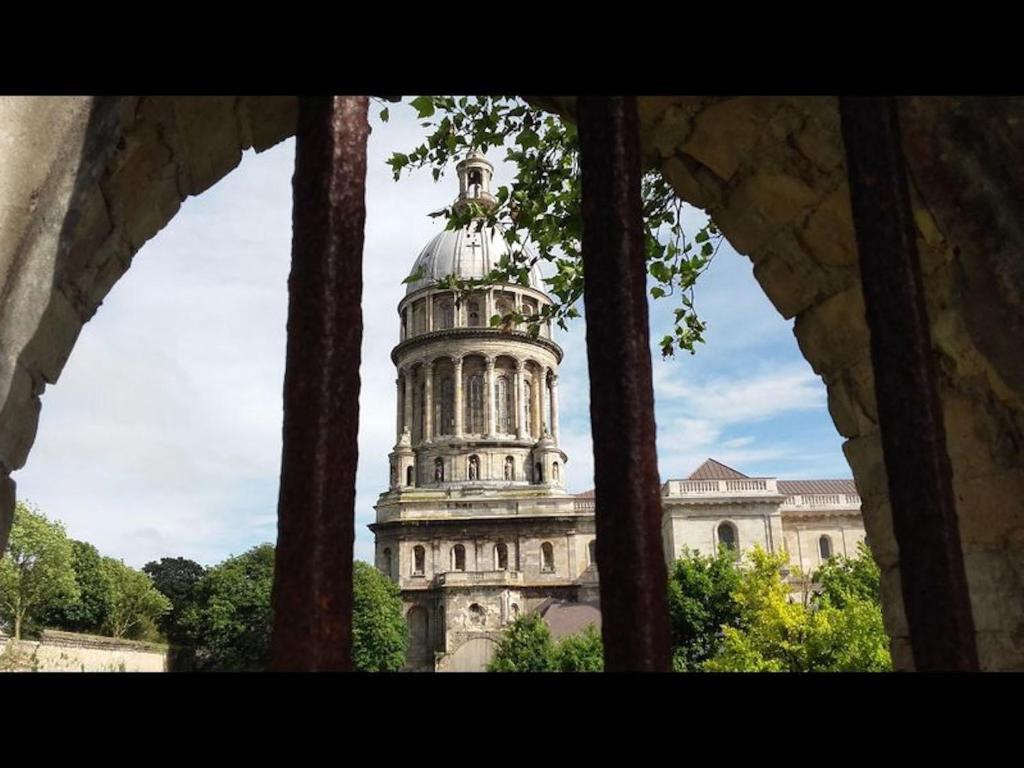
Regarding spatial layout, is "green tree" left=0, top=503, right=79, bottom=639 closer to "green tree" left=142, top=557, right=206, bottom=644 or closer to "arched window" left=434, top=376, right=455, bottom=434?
"green tree" left=142, top=557, right=206, bottom=644

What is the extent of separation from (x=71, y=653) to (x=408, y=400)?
74.0 ft

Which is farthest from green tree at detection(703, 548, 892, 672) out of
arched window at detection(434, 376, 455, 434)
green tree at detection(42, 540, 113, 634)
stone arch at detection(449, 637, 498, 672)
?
green tree at detection(42, 540, 113, 634)

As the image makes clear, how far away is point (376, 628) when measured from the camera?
3856 centimetres

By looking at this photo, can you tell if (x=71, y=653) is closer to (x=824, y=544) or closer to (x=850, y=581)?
(x=850, y=581)

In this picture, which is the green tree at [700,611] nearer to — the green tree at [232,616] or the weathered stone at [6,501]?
the green tree at [232,616]

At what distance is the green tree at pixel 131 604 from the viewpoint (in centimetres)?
4369

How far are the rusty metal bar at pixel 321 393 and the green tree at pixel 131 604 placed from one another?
4677cm

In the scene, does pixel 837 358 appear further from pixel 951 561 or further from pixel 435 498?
pixel 435 498

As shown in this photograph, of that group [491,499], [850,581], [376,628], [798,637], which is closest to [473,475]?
[491,499]

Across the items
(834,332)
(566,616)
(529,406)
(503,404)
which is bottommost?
(834,332)

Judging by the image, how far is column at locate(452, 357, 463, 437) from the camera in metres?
45.6

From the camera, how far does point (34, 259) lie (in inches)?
72.1

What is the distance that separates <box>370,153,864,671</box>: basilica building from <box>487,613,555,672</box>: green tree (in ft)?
8.79
